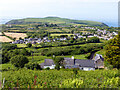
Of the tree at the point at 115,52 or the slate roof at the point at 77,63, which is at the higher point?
the tree at the point at 115,52

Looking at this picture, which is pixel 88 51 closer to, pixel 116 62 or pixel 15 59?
pixel 15 59

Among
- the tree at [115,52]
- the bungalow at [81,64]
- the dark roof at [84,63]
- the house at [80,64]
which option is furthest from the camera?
the dark roof at [84,63]

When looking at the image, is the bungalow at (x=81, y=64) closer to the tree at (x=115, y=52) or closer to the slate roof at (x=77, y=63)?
the slate roof at (x=77, y=63)

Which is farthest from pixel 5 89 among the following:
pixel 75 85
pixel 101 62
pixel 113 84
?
pixel 101 62

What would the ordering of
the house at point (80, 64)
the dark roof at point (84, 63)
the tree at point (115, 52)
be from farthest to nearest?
the dark roof at point (84, 63) → the house at point (80, 64) → the tree at point (115, 52)

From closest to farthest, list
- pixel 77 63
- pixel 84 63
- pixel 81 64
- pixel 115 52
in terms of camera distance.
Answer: pixel 115 52
pixel 81 64
pixel 84 63
pixel 77 63

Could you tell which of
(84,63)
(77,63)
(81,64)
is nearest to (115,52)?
(81,64)

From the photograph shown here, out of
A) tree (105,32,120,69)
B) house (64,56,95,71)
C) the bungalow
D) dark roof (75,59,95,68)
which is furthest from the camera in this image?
dark roof (75,59,95,68)

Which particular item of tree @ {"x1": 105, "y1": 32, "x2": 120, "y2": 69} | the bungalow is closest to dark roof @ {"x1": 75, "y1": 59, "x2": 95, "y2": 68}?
the bungalow

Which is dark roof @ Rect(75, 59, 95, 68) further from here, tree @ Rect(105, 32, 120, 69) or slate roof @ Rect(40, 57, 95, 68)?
tree @ Rect(105, 32, 120, 69)

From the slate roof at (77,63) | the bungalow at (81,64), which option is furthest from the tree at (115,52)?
the slate roof at (77,63)

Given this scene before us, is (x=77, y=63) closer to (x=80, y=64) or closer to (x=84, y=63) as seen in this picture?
(x=80, y=64)

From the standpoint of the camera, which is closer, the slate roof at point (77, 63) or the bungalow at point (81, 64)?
the bungalow at point (81, 64)

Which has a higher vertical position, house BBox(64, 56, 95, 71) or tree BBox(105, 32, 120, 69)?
tree BBox(105, 32, 120, 69)
